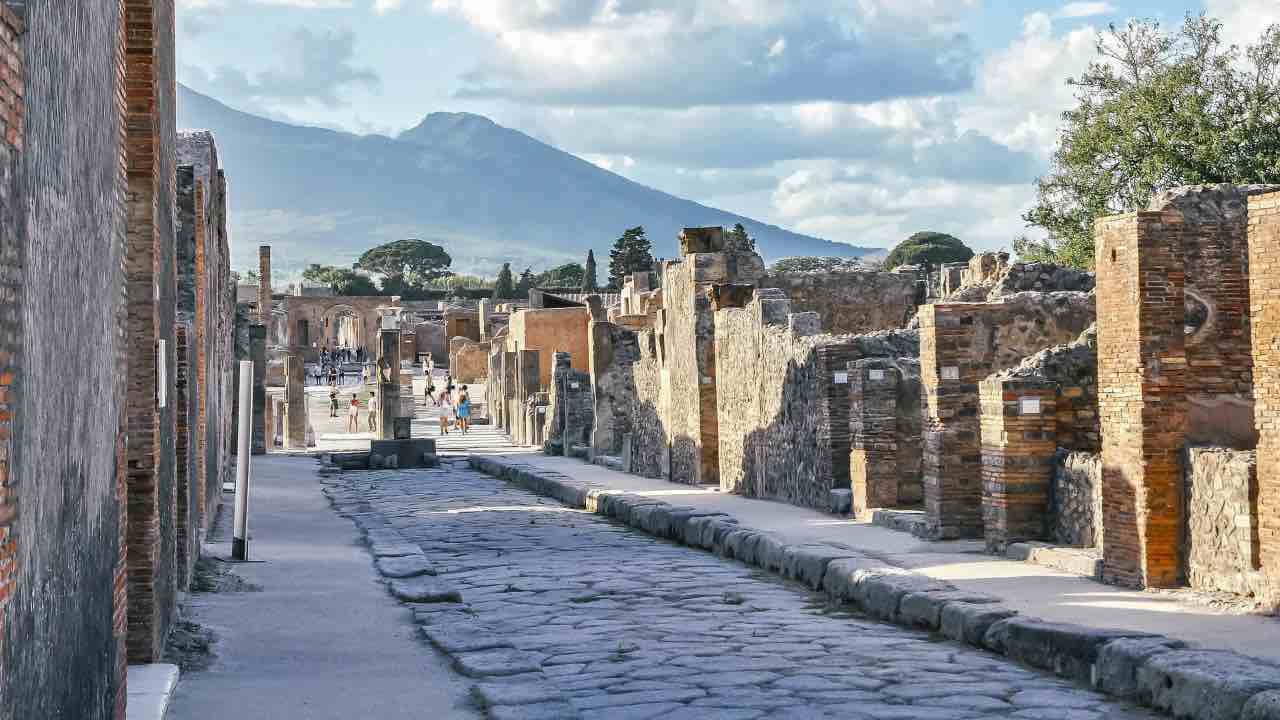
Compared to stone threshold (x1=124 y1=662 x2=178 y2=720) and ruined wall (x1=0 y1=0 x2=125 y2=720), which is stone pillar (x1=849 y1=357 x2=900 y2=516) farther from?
ruined wall (x1=0 y1=0 x2=125 y2=720)

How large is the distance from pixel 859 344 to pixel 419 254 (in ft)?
512

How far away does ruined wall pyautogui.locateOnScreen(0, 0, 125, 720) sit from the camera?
4066 millimetres

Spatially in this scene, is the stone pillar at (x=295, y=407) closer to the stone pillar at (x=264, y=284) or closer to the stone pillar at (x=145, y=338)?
the stone pillar at (x=145, y=338)

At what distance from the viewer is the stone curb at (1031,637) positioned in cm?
745

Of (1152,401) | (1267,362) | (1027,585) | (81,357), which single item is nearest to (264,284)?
(1027,585)

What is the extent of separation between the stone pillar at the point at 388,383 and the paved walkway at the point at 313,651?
2106cm

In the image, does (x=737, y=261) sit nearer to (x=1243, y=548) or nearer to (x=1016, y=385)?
(x=1016, y=385)

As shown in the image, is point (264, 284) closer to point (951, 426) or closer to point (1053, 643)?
point (951, 426)

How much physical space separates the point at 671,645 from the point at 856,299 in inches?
657

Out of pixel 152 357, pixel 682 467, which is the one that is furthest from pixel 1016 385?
pixel 682 467

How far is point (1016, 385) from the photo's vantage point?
1309 centimetres

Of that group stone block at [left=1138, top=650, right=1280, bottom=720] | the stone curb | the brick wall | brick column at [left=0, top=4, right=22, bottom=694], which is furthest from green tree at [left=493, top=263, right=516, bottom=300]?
brick column at [left=0, top=4, right=22, bottom=694]

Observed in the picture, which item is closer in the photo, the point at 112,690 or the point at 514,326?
the point at 112,690

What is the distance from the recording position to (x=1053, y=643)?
29.9 feet
